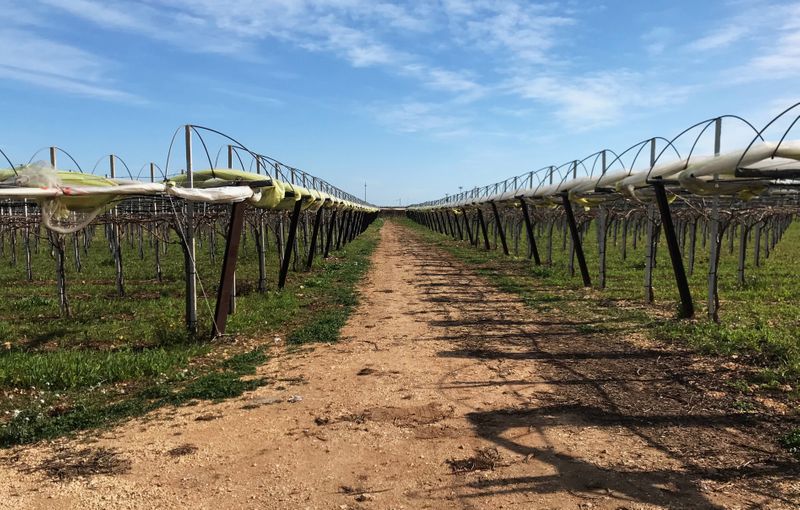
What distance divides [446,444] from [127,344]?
6070 millimetres

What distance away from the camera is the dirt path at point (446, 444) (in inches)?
155

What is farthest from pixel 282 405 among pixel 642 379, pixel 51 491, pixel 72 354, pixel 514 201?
pixel 514 201

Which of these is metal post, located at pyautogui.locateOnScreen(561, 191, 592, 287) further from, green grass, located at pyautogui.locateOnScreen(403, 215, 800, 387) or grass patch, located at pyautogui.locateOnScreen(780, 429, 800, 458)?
grass patch, located at pyautogui.locateOnScreen(780, 429, 800, 458)

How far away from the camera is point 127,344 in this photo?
8.59 meters

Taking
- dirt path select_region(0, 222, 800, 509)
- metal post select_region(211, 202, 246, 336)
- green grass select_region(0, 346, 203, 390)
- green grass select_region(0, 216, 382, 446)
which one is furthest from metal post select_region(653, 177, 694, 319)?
green grass select_region(0, 346, 203, 390)

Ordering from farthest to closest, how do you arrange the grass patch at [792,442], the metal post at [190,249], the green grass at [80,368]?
the metal post at [190,249]
the green grass at [80,368]
the grass patch at [792,442]

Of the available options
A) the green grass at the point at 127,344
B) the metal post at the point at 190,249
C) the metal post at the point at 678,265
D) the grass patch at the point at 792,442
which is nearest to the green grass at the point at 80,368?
the green grass at the point at 127,344

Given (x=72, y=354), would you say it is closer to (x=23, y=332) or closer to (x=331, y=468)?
(x=23, y=332)

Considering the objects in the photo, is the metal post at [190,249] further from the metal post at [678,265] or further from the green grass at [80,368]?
the metal post at [678,265]

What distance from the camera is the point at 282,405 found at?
19.2ft

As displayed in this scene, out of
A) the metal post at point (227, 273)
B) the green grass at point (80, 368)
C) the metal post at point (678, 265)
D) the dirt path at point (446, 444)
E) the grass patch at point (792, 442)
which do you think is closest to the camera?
the dirt path at point (446, 444)

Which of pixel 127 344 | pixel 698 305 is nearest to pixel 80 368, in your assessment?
pixel 127 344

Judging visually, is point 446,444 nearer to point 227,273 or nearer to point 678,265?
point 227,273

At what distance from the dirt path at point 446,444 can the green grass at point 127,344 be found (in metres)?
0.62
